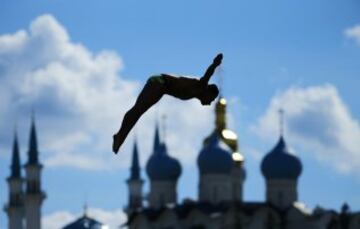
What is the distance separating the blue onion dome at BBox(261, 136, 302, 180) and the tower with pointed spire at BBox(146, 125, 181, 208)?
9.58 m

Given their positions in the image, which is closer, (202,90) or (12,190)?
(202,90)

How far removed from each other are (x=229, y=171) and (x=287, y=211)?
6508 millimetres

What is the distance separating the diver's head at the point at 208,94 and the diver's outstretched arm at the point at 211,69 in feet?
0.15

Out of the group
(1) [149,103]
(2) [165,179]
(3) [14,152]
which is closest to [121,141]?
(1) [149,103]

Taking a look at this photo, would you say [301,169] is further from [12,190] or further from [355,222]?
[12,190]

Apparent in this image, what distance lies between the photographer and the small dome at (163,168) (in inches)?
5335

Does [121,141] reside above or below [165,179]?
below

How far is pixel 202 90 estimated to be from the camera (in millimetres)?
7684

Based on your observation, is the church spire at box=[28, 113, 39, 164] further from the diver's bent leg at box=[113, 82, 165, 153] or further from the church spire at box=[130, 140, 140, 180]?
the diver's bent leg at box=[113, 82, 165, 153]

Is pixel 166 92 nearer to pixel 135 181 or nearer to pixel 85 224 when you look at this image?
pixel 85 224

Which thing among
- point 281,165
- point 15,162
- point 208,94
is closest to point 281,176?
point 281,165

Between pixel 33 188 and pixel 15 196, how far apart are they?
Answer: 10258mm

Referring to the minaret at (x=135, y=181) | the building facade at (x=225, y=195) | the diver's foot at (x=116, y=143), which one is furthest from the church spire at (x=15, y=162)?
the diver's foot at (x=116, y=143)

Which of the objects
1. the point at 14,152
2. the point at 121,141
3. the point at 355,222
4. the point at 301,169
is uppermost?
the point at 14,152
